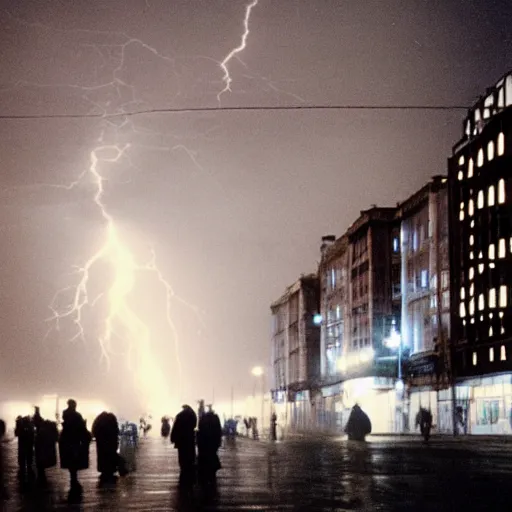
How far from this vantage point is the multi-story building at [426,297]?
74875mm

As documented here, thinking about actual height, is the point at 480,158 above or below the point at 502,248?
above

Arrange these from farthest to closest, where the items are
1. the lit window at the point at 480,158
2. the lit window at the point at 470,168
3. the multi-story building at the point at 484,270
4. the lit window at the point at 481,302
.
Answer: the lit window at the point at 470,168, the lit window at the point at 480,158, the lit window at the point at 481,302, the multi-story building at the point at 484,270

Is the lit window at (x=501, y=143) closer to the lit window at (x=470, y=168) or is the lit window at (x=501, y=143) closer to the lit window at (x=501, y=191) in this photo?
the lit window at (x=501, y=191)

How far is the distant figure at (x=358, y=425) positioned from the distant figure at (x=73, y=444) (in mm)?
26993

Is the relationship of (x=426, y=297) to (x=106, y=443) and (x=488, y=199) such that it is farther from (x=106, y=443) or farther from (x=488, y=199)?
(x=106, y=443)

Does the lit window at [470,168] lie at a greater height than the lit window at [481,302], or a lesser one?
greater

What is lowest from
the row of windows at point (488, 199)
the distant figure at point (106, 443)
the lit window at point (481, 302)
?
the distant figure at point (106, 443)

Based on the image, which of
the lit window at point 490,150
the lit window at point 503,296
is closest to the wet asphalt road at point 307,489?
the lit window at point 503,296

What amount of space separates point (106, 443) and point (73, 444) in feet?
7.34

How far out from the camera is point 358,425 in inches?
1887

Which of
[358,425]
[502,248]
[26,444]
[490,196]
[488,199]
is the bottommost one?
[358,425]

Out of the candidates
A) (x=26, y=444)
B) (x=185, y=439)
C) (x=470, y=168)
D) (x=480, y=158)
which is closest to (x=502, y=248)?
(x=480, y=158)

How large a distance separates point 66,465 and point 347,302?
77.4 meters

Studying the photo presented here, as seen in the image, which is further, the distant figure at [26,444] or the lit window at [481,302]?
the lit window at [481,302]
